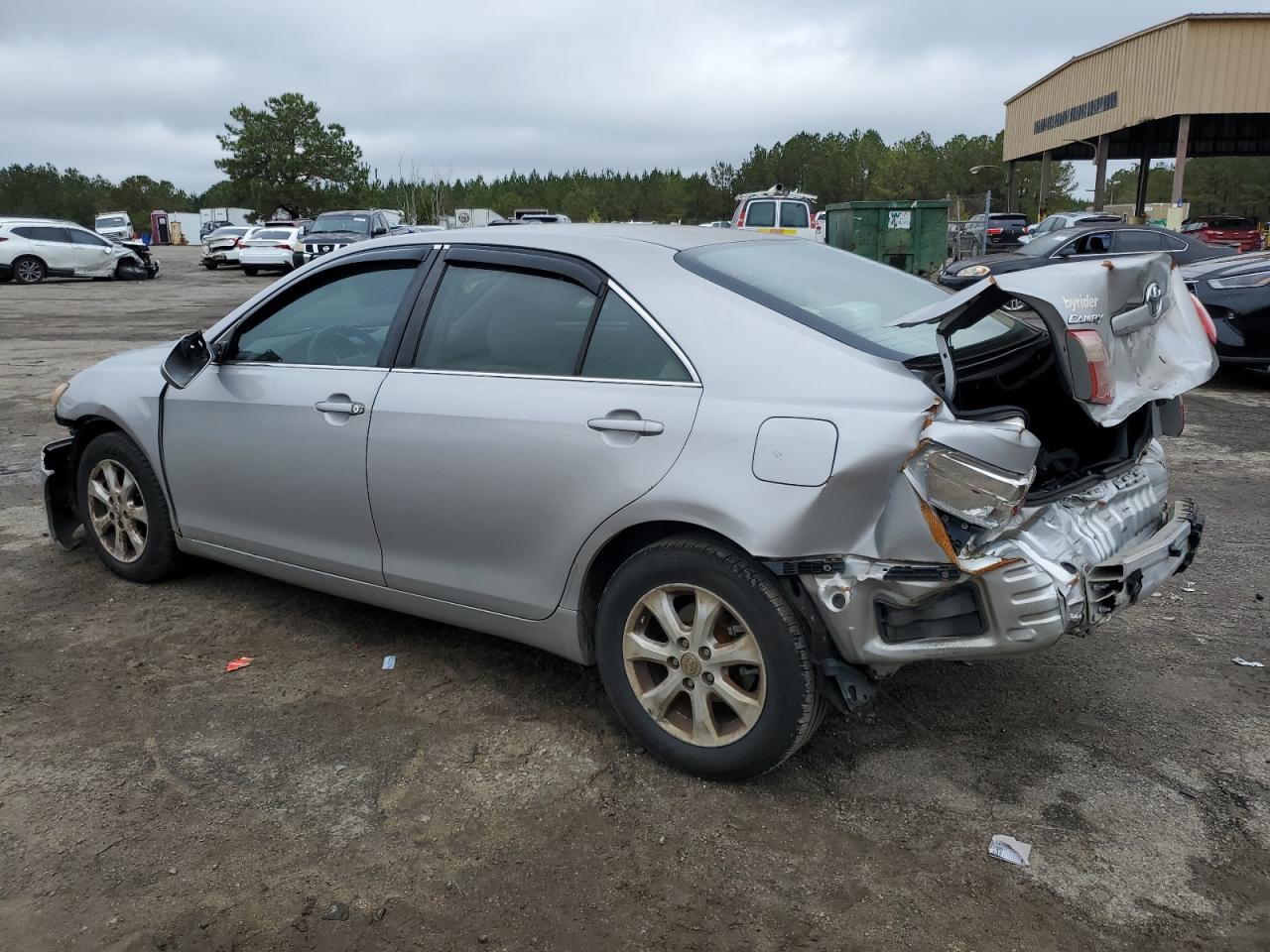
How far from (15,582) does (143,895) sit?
9.46ft

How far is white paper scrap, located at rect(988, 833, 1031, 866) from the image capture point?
9.13 feet

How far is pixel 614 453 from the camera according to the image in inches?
123

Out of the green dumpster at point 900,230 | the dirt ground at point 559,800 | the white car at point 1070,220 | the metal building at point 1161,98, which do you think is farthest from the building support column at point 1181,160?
the dirt ground at point 559,800

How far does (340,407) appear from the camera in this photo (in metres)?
3.76

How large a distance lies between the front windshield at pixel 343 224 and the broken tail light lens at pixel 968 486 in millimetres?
26628

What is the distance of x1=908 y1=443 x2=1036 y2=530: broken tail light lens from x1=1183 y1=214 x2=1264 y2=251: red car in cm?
3372

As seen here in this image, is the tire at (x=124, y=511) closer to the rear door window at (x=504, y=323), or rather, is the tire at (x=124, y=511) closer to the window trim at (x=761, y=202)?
the rear door window at (x=504, y=323)

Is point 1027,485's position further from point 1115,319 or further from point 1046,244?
point 1046,244

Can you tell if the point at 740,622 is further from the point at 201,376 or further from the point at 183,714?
the point at 201,376

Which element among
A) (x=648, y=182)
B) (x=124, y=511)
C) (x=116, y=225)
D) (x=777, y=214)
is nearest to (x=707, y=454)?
(x=124, y=511)

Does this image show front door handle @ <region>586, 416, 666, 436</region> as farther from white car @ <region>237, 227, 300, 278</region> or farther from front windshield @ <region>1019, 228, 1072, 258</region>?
white car @ <region>237, 227, 300, 278</region>

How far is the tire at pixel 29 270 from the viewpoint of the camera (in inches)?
1089

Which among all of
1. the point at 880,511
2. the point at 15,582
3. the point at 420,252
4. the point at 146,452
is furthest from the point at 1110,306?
the point at 15,582

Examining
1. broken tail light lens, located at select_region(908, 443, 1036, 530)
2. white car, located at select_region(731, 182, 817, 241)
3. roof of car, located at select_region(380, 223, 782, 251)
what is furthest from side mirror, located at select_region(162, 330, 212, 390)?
white car, located at select_region(731, 182, 817, 241)
